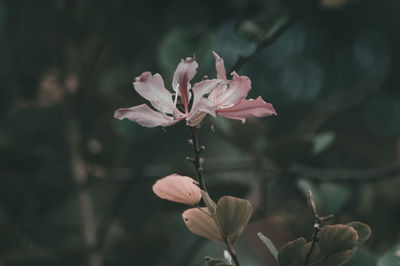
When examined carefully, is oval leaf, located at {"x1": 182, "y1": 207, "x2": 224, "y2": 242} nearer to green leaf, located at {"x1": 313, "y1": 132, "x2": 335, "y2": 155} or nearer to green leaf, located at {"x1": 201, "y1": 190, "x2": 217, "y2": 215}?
green leaf, located at {"x1": 201, "y1": 190, "x2": 217, "y2": 215}

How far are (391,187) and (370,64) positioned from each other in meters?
0.85

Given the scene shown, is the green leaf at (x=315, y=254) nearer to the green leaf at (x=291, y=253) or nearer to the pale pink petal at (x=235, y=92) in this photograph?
the green leaf at (x=291, y=253)

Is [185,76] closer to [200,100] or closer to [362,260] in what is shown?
[200,100]

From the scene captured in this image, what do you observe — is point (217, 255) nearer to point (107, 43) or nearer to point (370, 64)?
point (107, 43)

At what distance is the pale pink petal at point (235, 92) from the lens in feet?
1.14

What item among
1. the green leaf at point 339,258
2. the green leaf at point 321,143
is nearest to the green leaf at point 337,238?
the green leaf at point 339,258

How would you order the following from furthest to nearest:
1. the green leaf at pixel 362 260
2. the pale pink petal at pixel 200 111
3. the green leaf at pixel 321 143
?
the green leaf at pixel 321 143, the green leaf at pixel 362 260, the pale pink petal at pixel 200 111

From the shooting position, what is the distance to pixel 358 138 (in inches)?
52.6

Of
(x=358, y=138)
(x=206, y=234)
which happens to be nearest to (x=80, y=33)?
(x=206, y=234)

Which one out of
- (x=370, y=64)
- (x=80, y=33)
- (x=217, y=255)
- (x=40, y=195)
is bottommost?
(x=217, y=255)

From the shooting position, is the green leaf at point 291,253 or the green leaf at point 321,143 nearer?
the green leaf at point 291,253

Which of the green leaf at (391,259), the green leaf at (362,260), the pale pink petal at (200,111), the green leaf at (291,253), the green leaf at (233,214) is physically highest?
the pale pink petal at (200,111)

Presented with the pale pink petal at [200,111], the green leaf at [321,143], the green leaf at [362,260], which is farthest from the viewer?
the green leaf at [321,143]

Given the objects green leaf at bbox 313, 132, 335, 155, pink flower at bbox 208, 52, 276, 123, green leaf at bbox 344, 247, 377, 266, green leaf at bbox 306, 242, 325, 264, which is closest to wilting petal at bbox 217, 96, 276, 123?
pink flower at bbox 208, 52, 276, 123
